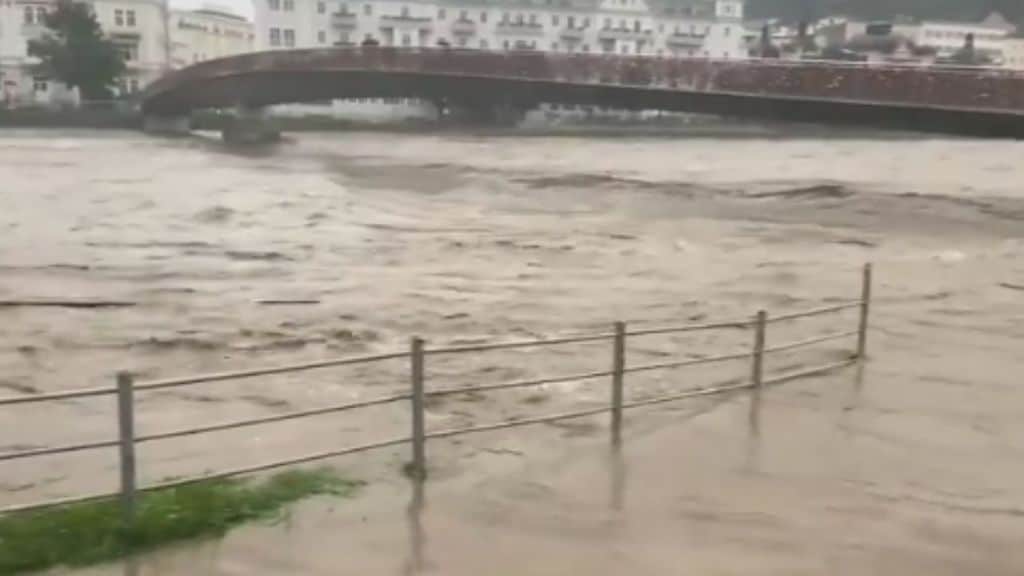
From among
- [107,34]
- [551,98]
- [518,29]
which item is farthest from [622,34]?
[551,98]

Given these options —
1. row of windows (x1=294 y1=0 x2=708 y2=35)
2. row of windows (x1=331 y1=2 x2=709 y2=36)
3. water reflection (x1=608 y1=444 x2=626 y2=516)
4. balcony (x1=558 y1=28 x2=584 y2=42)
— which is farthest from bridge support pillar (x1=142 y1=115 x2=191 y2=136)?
water reflection (x1=608 y1=444 x2=626 y2=516)

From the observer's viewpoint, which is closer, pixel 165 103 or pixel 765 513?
pixel 765 513

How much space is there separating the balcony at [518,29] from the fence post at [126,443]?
88.7m

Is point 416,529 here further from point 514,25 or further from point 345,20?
point 514,25

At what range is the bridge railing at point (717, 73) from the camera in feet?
87.5

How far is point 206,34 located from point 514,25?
2951 cm

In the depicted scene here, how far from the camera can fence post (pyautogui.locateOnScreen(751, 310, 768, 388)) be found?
9.27 meters

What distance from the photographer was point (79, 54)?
221 ft

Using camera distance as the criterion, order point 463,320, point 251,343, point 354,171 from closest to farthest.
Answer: point 251,343 → point 463,320 → point 354,171

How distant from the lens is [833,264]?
2191 cm

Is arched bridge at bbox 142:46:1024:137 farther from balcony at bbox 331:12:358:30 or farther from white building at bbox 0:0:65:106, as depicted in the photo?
balcony at bbox 331:12:358:30

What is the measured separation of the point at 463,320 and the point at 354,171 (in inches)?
1067

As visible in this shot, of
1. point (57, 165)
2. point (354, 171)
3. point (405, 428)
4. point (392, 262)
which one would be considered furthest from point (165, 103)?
point (405, 428)

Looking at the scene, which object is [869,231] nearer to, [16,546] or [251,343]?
[251,343]
